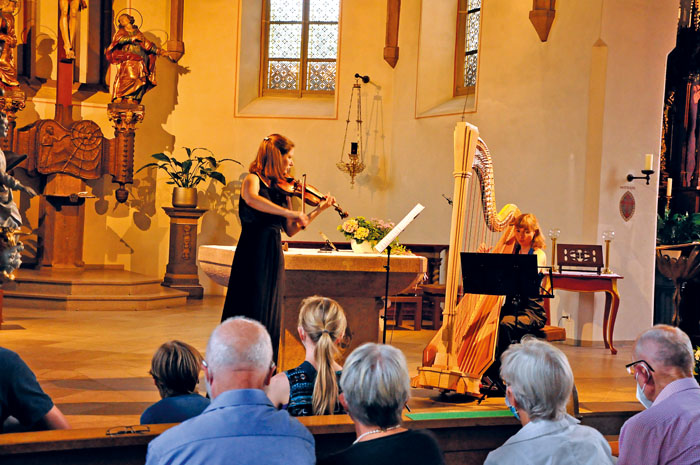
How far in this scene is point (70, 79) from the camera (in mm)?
11453

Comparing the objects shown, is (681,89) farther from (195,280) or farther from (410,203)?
(195,280)

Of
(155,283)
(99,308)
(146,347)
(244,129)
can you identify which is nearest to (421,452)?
(146,347)

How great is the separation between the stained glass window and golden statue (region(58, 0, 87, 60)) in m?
3.05

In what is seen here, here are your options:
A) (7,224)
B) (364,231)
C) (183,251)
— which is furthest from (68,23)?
(7,224)

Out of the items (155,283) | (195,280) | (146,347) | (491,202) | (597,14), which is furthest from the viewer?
(195,280)

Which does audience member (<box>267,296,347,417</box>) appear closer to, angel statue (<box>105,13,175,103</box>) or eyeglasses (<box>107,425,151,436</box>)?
eyeglasses (<box>107,425,151,436</box>)

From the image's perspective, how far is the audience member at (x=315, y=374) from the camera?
2.95 meters

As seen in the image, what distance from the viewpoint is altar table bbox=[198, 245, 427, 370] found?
537 centimetres

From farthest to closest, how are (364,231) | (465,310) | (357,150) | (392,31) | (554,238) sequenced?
(357,150) → (392,31) → (554,238) → (465,310) → (364,231)

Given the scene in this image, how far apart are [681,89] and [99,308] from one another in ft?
29.0

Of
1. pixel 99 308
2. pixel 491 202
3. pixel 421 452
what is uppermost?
pixel 491 202

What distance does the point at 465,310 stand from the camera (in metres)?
5.92

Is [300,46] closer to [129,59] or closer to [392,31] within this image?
[392,31]

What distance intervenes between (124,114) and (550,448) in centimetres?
1020
